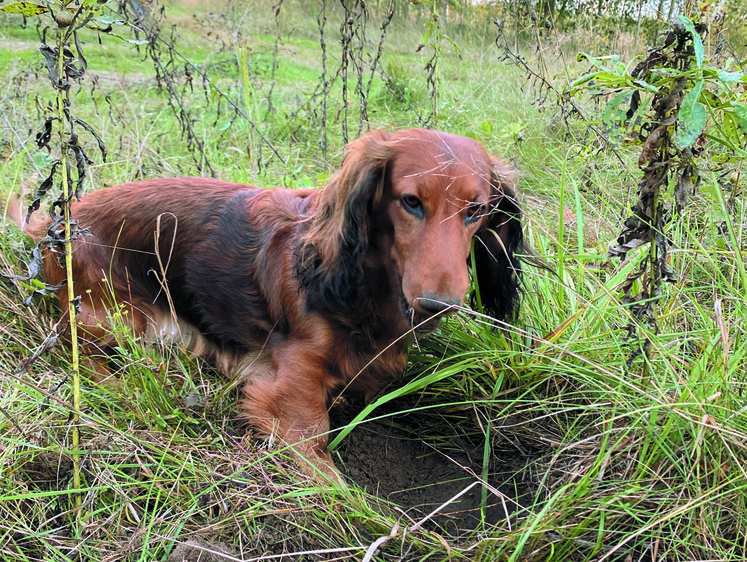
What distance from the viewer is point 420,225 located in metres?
1.73

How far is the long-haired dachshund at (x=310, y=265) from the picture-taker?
5.78 feet

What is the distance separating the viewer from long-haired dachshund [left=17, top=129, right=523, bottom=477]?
1.76 metres

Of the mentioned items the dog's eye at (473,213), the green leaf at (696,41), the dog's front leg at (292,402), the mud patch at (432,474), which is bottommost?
the mud patch at (432,474)

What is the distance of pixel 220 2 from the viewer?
8.23 meters

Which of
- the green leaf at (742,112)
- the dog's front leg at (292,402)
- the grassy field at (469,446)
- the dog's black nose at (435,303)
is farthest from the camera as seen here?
the dog's front leg at (292,402)

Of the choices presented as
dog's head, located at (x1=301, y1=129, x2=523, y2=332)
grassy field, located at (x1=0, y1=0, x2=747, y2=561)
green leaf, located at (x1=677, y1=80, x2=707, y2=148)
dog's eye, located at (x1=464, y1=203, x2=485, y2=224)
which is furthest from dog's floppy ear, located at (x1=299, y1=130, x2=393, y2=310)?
green leaf, located at (x1=677, y1=80, x2=707, y2=148)

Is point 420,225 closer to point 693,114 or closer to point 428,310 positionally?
point 428,310

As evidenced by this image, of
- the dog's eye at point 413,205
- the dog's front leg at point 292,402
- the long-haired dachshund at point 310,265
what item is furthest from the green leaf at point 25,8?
the dog's front leg at point 292,402

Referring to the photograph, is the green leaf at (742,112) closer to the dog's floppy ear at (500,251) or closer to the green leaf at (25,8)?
the dog's floppy ear at (500,251)

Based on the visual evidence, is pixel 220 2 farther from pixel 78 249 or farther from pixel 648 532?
pixel 648 532

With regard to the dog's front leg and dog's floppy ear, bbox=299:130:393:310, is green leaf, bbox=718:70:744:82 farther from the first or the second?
the dog's front leg

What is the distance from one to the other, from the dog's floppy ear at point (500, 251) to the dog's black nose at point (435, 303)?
477 mm

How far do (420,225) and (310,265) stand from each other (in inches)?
20.2

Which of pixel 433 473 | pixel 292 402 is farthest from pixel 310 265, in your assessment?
pixel 433 473
